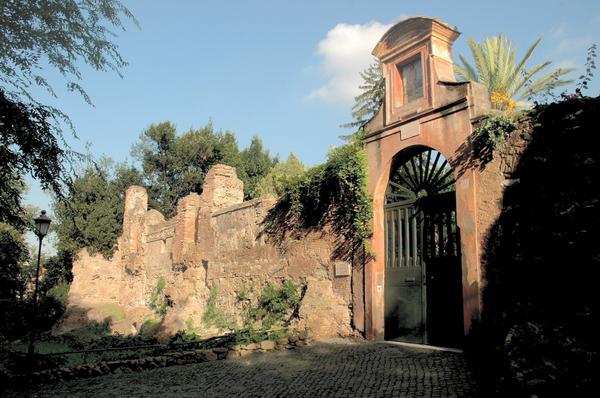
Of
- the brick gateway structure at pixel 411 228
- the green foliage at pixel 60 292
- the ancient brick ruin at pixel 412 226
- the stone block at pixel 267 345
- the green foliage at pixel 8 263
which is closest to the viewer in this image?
the ancient brick ruin at pixel 412 226

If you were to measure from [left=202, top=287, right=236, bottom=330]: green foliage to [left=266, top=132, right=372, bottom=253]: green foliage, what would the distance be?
4041 millimetres

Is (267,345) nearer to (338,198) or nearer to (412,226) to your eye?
(338,198)

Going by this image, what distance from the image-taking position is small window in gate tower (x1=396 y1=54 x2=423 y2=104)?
9.72 meters

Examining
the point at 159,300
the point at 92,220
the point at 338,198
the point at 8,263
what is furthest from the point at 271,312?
the point at 92,220

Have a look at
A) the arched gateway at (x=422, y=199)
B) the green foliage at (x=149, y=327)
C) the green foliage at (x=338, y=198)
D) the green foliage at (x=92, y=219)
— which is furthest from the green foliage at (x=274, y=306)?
the green foliage at (x=92, y=219)

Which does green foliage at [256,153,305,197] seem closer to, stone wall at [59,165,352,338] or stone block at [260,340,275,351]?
stone wall at [59,165,352,338]

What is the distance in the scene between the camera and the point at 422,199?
9.55 metres

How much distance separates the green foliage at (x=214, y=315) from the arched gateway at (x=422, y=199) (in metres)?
5.77

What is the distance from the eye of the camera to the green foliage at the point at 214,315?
14373mm

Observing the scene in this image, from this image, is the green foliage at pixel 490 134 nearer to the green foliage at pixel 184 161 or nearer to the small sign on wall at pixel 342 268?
the small sign on wall at pixel 342 268

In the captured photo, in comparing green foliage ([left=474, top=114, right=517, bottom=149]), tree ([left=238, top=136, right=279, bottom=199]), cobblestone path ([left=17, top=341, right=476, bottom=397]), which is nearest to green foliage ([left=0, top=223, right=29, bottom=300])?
cobblestone path ([left=17, top=341, right=476, bottom=397])

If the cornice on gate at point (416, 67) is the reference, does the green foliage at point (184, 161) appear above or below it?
above

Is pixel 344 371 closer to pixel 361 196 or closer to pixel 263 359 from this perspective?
pixel 263 359

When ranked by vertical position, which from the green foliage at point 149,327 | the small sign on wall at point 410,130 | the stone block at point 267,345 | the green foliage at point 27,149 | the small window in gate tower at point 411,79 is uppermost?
the small window in gate tower at point 411,79
